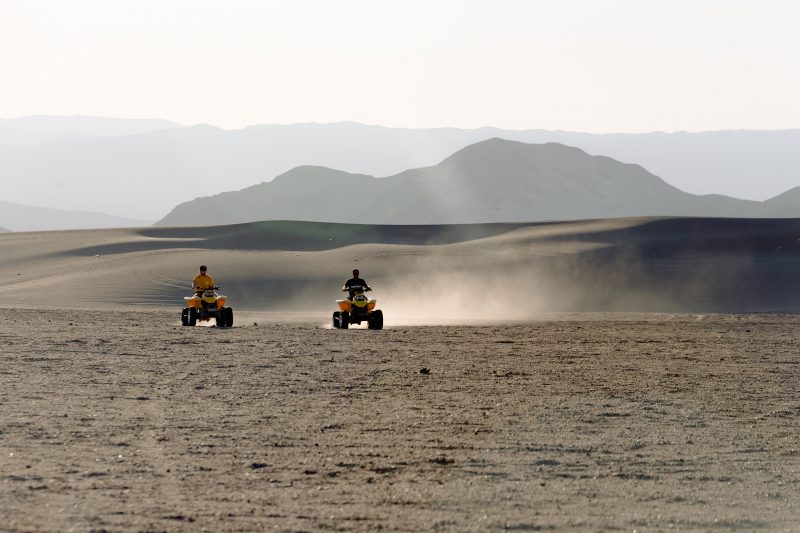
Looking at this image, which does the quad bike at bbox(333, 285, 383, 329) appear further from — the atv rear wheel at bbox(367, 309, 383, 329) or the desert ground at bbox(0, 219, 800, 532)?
the desert ground at bbox(0, 219, 800, 532)

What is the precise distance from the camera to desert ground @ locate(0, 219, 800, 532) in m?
8.61

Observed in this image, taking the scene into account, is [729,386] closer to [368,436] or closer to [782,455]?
[782,455]

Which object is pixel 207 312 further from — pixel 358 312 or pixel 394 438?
pixel 394 438

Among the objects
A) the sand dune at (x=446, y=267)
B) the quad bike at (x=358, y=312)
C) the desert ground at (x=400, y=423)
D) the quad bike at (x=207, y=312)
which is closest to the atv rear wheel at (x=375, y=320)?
the quad bike at (x=358, y=312)

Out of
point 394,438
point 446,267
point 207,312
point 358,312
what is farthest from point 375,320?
point 446,267

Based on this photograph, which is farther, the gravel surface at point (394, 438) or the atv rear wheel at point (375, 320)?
the atv rear wheel at point (375, 320)

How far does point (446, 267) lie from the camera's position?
52.1 metres

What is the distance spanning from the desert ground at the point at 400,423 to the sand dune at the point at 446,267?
715 cm

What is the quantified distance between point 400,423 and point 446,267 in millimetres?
39345

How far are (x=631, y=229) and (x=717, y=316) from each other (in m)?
25.4

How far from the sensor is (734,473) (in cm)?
1020

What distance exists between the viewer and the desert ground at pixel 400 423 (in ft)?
28.2

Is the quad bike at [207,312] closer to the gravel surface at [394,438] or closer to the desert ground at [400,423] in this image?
the desert ground at [400,423]

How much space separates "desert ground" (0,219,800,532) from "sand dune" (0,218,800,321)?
715 centimetres
